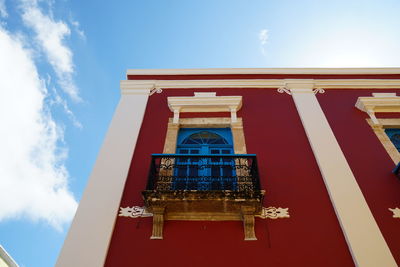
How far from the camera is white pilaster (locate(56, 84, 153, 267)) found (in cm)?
418

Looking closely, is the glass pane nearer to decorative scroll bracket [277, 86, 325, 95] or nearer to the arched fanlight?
decorative scroll bracket [277, 86, 325, 95]

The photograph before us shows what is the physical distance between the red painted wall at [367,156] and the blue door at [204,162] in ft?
7.66

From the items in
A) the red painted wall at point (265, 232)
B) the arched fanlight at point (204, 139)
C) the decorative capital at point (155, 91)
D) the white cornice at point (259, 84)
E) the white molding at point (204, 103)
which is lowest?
the red painted wall at point (265, 232)

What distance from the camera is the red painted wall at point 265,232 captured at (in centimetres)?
418

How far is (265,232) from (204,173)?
1.52 metres

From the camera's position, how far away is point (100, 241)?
171 inches

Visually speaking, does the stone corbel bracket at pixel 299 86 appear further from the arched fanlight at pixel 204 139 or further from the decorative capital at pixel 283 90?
the arched fanlight at pixel 204 139

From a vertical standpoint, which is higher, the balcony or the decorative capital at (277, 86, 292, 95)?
the decorative capital at (277, 86, 292, 95)

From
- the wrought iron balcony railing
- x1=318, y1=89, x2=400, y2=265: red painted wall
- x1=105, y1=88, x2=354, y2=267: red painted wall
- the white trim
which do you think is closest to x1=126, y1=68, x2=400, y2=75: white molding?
x1=318, y1=89, x2=400, y2=265: red painted wall

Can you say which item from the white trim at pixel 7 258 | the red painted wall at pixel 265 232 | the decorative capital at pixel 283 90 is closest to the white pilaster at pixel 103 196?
the red painted wall at pixel 265 232

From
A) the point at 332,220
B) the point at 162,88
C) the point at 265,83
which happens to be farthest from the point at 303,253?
the point at 162,88

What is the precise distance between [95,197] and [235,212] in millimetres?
2365

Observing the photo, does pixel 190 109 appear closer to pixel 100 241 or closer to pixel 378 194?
pixel 100 241

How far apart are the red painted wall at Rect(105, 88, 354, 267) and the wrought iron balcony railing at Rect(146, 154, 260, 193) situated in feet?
1.36
